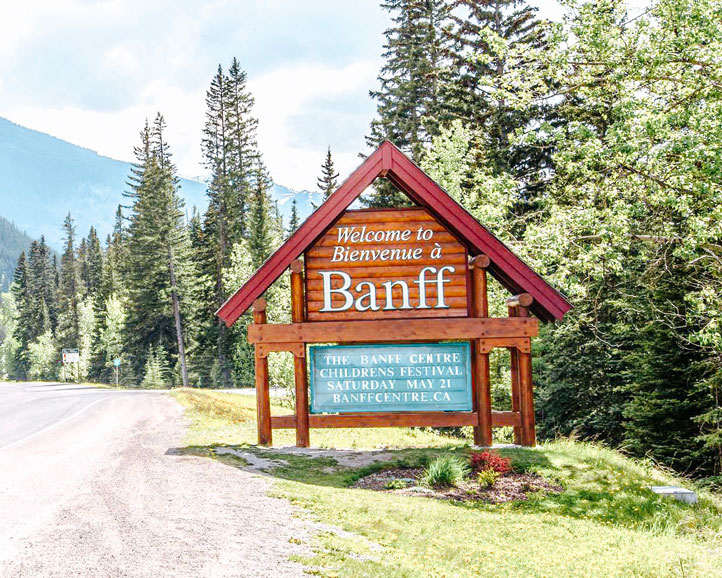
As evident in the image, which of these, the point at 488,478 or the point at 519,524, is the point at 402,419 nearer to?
the point at 488,478

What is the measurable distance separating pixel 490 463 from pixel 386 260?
490 cm

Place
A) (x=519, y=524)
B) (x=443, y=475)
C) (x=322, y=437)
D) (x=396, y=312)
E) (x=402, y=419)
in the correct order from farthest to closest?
(x=322, y=437) → (x=396, y=312) → (x=402, y=419) → (x=443, y=475) → (x=519, y=524)

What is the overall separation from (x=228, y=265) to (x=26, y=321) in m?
63.5

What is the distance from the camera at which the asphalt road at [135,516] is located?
6.34 m

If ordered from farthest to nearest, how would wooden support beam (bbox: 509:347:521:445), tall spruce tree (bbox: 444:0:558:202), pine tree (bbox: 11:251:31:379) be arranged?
pine tree (bbox: 11:251:31:379)
tall spruce tree (bbox: 444:0:558:202)
wooden support beam (bbox: 509:347:521:445)

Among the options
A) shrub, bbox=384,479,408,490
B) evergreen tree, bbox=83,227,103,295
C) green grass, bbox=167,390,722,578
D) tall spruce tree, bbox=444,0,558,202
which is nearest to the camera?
green grass, bbox=167,390,722,578

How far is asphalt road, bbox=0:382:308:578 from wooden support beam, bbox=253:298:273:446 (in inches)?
74.7

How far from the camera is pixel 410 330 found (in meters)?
13.8

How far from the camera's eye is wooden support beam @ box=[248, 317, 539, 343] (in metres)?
13.7

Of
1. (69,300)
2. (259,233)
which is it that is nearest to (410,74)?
(259,233)

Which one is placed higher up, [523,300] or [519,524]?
[523,300]

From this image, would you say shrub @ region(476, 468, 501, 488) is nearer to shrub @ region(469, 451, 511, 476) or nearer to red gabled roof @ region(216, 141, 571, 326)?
shrub @ region(469, 451, 511, 476)

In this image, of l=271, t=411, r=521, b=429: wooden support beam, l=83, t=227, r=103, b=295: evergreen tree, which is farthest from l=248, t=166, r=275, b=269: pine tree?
l=83, t=227, r=103, b=295: evergreen tree

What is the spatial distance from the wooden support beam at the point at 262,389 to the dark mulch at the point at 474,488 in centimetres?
302
